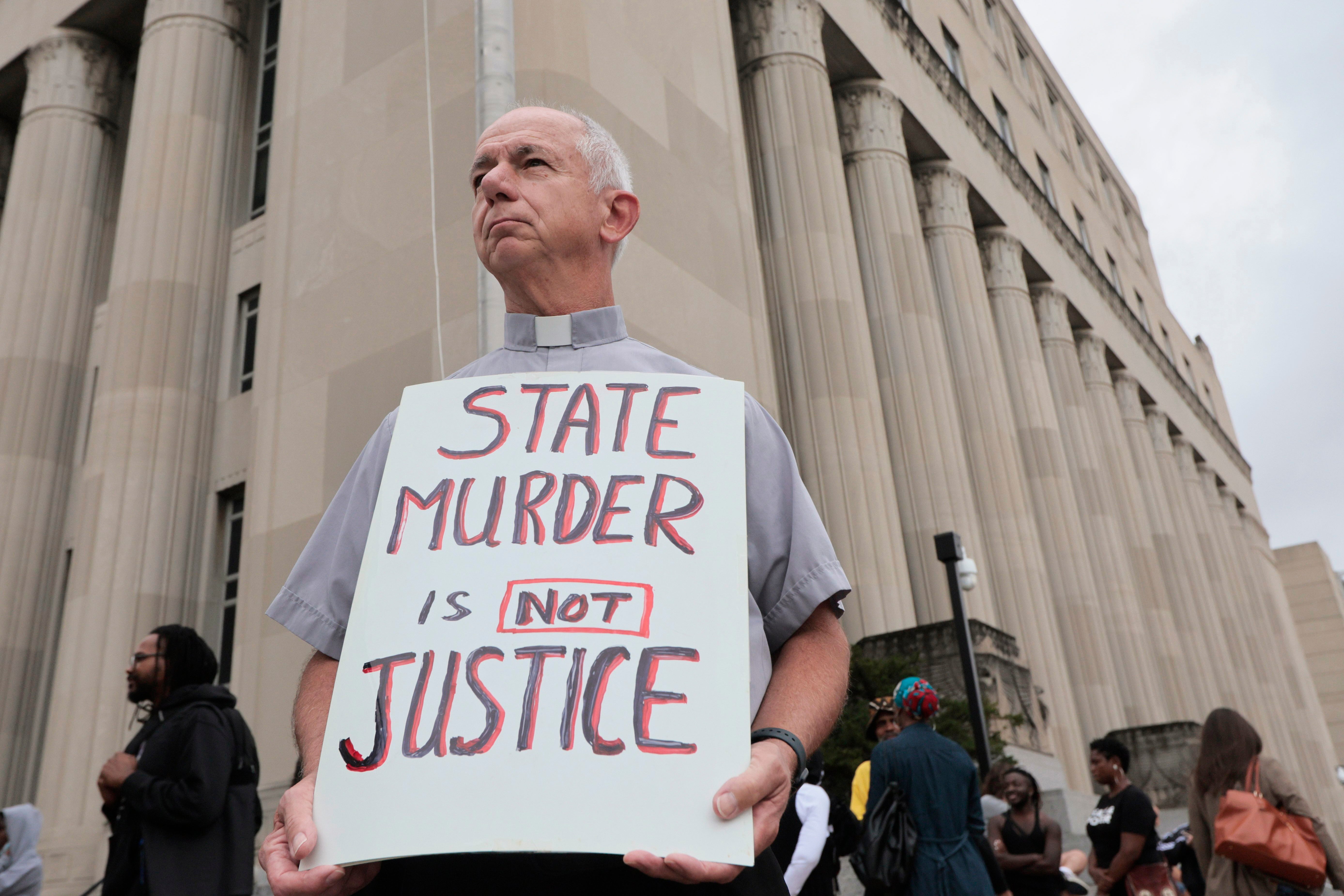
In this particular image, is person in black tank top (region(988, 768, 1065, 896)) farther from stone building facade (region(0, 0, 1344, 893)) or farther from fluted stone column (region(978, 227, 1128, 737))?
fluted stone column (region(978, 227, 1128, 737))

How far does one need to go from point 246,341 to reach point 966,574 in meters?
9.65

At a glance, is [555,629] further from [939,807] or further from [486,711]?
[939,807]

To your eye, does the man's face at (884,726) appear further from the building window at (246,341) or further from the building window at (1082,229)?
the building window at (1082,229)

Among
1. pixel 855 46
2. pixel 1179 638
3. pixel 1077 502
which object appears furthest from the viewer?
pixel 1179 638

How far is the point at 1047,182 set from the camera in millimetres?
32969

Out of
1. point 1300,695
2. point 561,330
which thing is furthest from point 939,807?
point 1300,695

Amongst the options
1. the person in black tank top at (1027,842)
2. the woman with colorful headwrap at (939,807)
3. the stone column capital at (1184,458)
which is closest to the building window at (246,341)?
the person in black tank top at (1027,842)

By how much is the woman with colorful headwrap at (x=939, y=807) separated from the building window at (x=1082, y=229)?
31939mm

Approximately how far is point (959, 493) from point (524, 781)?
57.6 ft

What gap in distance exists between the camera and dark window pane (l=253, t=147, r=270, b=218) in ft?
52.5

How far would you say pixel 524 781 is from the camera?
155 cm

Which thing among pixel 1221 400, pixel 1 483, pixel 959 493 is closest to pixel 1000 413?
pixel 959 493

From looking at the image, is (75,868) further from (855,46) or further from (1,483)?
(855,46)

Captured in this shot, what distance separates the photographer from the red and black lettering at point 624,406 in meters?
1.88
